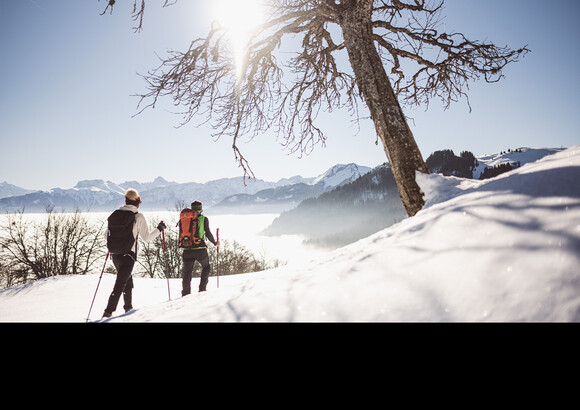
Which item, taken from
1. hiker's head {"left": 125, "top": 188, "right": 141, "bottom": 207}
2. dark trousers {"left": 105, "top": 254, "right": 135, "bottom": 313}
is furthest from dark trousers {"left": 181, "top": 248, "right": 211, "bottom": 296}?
hiker's head {"left": 125, "top": 188, "right": 141, "bottom": 207}

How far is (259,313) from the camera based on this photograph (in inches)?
39.6

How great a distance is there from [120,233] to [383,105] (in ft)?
13.5

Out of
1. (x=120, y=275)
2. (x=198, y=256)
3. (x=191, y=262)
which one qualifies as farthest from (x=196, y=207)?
(x=120, y=275)

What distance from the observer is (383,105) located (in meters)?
2.88

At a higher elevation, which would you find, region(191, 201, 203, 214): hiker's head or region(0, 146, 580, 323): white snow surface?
region(191, 201, 203, 214): hiker's head

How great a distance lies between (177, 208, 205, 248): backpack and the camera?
4500mm

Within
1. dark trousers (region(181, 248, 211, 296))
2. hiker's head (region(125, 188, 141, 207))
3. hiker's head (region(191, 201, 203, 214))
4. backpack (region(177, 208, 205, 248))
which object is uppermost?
hiker's head (region(125, 188, 141, 207))

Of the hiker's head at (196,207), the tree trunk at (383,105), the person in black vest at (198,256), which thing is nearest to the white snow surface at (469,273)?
the tree trunk at (383,105)

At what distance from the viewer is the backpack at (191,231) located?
177 inches

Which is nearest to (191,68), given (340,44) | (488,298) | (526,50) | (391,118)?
(340,44)

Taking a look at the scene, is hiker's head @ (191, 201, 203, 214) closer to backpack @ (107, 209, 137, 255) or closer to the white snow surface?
backpack @ (107, 209, 137, 255)

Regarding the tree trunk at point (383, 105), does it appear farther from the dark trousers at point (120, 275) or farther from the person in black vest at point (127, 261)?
the dark trousers at point (120, 275)

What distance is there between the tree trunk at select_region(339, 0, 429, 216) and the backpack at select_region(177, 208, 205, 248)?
3.65 m
